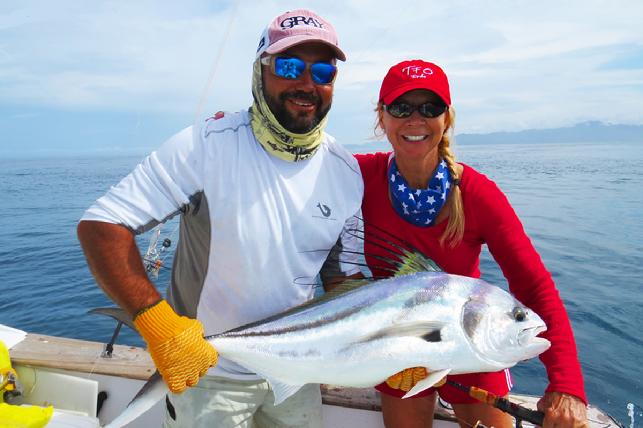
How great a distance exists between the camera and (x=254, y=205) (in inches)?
83.0

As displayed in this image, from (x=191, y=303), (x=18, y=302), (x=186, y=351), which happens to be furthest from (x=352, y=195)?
(x=18, y=302)

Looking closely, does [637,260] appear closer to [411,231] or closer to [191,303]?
[411,231]

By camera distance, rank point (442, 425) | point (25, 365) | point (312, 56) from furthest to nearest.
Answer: point (25, 365) < point (442, 425) < point (312, 56)

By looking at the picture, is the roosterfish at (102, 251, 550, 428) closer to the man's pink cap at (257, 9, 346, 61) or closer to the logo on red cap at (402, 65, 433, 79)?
the logo on red cap at (402, 65, 433, 79)

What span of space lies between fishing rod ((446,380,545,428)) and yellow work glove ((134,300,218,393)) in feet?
4.75

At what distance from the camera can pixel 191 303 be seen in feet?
7.25

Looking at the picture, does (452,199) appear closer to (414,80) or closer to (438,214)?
(438,214)

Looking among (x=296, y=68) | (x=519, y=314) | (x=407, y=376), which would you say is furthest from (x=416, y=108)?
(x=407, y=376)

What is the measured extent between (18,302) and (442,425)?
26.8 feet

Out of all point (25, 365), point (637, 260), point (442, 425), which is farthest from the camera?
Answer: point (637, 260)

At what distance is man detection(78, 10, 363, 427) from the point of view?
6.79ft

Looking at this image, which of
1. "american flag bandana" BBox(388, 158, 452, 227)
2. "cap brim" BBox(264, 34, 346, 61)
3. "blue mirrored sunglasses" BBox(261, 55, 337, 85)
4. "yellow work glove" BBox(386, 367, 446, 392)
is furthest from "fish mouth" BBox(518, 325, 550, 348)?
"cap brim" BBox(264, 34, 346, 61)

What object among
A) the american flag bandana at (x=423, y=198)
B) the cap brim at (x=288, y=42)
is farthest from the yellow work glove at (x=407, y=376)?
the cap brim at (x=288, y=42)

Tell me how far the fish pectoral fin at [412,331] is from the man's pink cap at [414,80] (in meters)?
1.21
